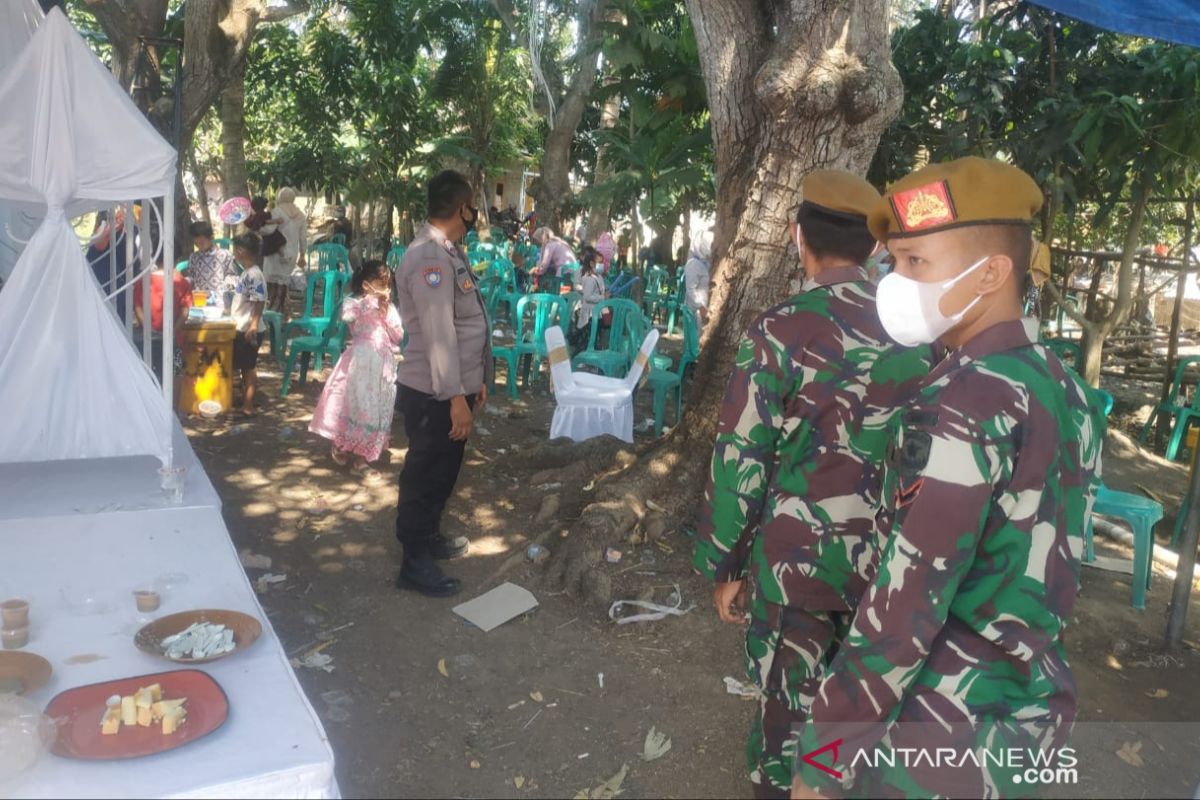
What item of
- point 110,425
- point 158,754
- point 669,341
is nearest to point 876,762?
point 158,754

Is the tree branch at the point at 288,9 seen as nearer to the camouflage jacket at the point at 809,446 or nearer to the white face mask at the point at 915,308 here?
the camouflage jacket at the point at 809,446

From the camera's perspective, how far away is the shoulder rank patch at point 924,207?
5.27ft

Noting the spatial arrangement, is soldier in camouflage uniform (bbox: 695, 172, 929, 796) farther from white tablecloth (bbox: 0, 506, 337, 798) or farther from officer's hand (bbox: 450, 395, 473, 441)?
officer's hand (bbox: 450, 395, 473, 441)

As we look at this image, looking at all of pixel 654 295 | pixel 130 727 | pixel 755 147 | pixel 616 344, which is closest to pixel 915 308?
pixel 130 727

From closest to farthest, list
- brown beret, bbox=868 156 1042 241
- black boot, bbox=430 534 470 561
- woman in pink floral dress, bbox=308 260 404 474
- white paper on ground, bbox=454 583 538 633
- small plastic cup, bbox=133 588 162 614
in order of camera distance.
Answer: brown beret, bbox=868 156 1042 241, small plastic cup, bbox=133 588 162 614, white paper on ground, bbox=454 583 538 633, black boot, bbox=430 534 470 561, woman in pink floral dress, bbox=308 260 404 474

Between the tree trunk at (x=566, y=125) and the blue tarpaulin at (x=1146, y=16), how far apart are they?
11482 mm

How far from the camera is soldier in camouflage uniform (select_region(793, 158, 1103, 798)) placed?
149 cm

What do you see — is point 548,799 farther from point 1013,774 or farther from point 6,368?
point 6,368

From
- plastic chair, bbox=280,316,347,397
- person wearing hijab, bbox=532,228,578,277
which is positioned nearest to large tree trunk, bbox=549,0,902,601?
plastic chair, bbox=280,316,347,397

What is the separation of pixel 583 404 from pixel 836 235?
4.02 m

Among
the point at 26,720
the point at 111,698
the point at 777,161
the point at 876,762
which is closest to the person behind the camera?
the point at 876,762

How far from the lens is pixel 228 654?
8.07 feet

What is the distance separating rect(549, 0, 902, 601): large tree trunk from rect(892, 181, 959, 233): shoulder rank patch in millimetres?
2640

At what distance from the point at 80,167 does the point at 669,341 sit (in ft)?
32.5
